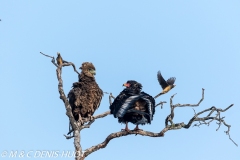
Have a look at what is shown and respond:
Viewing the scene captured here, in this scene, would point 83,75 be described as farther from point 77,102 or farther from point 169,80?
point 169,80

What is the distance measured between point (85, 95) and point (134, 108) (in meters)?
2.24

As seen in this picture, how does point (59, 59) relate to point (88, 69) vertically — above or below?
below

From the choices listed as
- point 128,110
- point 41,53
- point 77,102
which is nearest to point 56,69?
point 41,53

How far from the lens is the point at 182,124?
732cm

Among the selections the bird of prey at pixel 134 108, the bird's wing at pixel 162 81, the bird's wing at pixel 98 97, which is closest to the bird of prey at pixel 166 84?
the bird's wing at pixel 162 81

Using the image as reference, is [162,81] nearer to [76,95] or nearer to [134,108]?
[134,108]

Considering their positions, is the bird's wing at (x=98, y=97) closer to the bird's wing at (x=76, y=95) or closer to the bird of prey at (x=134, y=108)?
the bird's wing at (x=76, y=95)

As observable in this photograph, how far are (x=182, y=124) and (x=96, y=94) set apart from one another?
10.0ft

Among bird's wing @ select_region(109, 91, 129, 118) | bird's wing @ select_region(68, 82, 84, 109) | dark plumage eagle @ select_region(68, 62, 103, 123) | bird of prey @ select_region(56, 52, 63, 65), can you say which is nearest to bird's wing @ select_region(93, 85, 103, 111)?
dark plumage eagle @ select_region(68, 62, 103, 123)

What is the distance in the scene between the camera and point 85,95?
9906 millimetres

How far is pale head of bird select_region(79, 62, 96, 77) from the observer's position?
A: 33.0 ft

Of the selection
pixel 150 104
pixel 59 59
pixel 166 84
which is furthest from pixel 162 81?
pixel 59 59

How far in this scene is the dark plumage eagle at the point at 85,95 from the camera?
985cm

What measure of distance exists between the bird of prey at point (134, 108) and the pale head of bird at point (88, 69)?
1999mm
